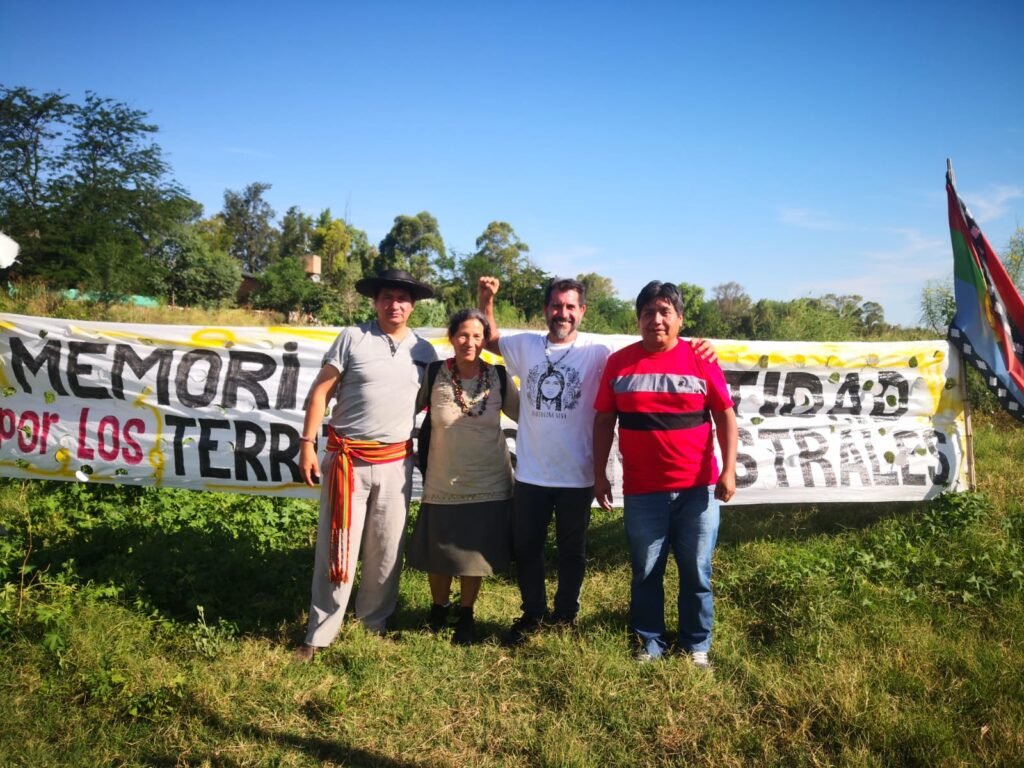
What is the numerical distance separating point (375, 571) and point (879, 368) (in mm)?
4048

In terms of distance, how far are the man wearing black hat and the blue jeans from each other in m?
1.31

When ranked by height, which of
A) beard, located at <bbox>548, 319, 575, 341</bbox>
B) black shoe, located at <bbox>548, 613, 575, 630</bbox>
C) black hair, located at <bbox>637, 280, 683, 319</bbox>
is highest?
black hair, located at <bbox>637, 280, 683, 319</bbox>

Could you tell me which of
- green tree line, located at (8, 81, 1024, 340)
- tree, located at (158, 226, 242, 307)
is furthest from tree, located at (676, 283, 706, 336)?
tree, located at (158, 226, 242, 307)

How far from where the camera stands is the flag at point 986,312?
4.60m

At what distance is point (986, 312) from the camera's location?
479cm

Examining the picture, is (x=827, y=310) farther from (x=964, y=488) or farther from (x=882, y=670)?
(x=882, y=670)

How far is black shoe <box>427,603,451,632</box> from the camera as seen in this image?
3.74m

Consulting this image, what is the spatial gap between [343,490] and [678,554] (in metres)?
1.79

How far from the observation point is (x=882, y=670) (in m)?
3.12

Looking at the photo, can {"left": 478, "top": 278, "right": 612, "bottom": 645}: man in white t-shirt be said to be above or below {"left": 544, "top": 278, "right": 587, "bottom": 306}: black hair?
below

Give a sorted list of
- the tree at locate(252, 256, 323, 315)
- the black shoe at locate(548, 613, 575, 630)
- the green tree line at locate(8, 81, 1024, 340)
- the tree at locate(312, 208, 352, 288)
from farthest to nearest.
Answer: the tree at locate(312, 208, 352, 288) → the tree at locate(252, 256, 323, 315) → the green tree line at locate(8, 81, 1024, 340) → the black shoe at locate(548, 613, 575, 630)

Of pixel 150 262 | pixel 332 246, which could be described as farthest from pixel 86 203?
pixel 332 246

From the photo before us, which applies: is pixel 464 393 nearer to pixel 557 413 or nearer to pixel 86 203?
pixel 557 413

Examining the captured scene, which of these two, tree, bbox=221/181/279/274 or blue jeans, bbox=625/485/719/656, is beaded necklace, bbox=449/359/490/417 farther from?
tree, bbox=221/181/279/274
